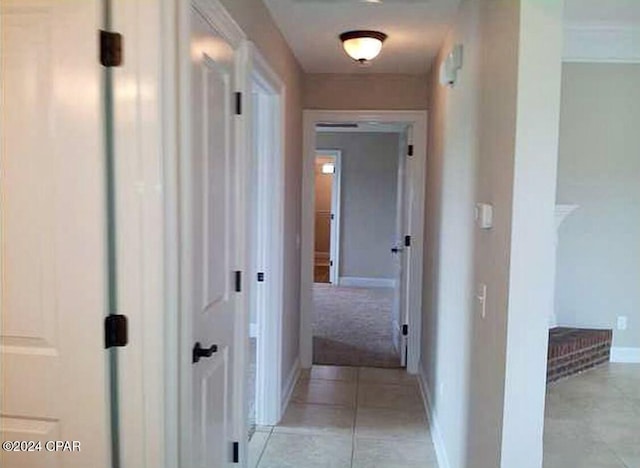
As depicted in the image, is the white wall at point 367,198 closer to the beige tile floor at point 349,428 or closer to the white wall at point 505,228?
the beige tile floor at point 349,428

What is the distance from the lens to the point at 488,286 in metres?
1.93

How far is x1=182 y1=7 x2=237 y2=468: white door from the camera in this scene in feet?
5.56

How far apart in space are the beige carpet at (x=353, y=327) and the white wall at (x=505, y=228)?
2.17 m

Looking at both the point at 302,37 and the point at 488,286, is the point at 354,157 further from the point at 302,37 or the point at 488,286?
the point at 488,286

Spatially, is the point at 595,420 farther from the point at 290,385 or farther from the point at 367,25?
the point at 367,25

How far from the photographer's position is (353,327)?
6.00 metres

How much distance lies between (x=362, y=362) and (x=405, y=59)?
2591 mm

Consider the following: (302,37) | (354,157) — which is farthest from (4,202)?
(354,157)

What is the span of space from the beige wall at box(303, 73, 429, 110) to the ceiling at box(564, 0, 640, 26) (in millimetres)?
1196

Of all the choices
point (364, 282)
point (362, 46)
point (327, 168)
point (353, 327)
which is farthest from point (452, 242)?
point (327, 168)

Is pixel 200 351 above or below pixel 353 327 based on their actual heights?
above

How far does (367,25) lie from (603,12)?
6.21 ft

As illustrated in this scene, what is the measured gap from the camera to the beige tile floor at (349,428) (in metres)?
2.95

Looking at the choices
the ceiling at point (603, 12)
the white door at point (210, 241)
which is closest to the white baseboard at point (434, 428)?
the white door at point (210, 241)
